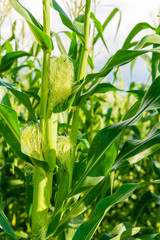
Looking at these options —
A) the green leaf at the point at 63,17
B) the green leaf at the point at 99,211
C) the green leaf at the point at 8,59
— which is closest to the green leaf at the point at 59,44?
the green leaf at the point at 63,17

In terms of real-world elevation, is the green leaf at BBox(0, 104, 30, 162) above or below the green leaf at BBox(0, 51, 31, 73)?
below

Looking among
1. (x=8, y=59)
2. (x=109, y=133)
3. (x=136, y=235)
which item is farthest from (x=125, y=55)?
(x=8, y=59)

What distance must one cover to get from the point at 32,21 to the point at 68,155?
17.3 inches

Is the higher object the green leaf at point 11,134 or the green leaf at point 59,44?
the green leaf at point 59,44

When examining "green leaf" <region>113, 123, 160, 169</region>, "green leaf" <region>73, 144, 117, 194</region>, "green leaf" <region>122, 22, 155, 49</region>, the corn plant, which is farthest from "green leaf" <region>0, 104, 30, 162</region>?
"green leaf" <region>122, 22, 155, 49</region>

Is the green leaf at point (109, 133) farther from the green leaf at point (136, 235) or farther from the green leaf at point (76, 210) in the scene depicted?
the green leaf at point (136, 235)

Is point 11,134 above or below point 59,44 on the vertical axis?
below

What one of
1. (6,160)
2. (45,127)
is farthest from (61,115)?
(6,160)

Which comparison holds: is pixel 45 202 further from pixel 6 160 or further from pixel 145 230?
pixel 6 160

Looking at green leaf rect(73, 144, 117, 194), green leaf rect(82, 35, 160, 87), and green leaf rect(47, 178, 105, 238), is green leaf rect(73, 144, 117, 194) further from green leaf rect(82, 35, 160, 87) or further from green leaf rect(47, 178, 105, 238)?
green leaf rect(82, 35, 160, 87)

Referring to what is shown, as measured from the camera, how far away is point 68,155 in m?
0.95

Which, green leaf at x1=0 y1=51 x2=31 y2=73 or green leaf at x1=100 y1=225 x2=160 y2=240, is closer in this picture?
green leaf at x1=100 y1=225 x2=160 y2=240

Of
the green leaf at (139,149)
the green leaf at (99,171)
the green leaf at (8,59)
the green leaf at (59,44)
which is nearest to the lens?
the green leaf at (99,171)

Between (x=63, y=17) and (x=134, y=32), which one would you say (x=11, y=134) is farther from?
(x=134, y=32)
